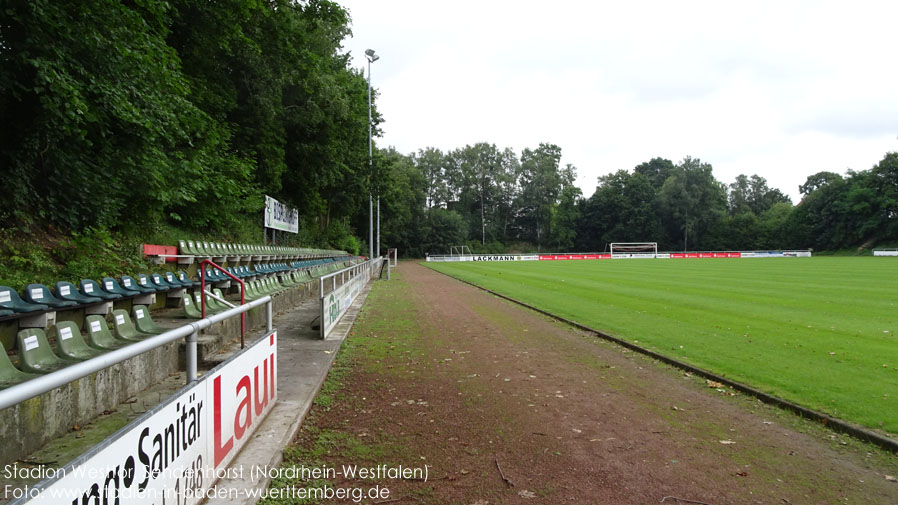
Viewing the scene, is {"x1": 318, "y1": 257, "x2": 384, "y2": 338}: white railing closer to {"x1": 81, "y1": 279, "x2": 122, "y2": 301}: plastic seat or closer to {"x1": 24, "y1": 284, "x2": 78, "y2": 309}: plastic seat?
{"x1": 81, "y1": 279, "x2": 122, "y2": 301}: plastic seat

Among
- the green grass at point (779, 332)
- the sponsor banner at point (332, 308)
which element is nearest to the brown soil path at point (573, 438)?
the green grass at point (779, 332)

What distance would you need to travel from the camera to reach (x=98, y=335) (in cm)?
Answer: 506

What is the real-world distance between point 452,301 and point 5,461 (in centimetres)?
1343

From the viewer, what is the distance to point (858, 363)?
23.1ft

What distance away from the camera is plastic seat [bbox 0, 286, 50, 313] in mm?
5230

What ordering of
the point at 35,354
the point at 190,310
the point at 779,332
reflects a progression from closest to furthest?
the point at 35,354 < the point at 190,310 < the point at 779,332

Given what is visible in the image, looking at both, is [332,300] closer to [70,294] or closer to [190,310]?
[190,310]

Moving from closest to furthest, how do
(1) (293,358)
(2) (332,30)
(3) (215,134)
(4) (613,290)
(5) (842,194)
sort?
(1) (293,358) → (3) (215,134) → (4) (613,290) → (2) (332,30) → (5) (842,194)

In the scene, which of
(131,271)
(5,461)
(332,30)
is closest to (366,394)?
(5,461)

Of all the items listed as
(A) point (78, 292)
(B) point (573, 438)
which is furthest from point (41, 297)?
(B) point (573, 438)

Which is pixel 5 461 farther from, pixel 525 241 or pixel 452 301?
pixel 525 241

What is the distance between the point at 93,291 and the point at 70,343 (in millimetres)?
2784

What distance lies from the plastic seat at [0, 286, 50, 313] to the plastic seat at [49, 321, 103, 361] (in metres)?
1.32

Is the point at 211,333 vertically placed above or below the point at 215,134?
below
